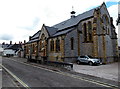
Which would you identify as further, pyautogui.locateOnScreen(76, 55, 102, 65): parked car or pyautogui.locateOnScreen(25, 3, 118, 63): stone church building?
pyautogui.locateOnScreen(25, 3, 118, 63): stone church building

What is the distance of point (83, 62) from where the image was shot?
25.1 meters

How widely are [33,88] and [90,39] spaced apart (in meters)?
23.3

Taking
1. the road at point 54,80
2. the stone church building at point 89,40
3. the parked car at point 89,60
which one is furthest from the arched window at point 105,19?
the road at point 54,80

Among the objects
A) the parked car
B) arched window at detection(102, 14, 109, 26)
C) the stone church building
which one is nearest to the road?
the parked car

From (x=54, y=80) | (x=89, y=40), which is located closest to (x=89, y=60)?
(x=89, y=40)

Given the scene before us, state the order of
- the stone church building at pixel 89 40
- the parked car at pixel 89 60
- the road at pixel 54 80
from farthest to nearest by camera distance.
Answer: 1. the stone church building at pixel 89 40
2. the parked car at pixel 89 60
3. the road at pixel 54 80

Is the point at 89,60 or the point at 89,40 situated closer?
the point at 89,60

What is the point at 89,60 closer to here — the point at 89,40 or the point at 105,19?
the point at 89,40

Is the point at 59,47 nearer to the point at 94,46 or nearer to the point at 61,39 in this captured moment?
the point at 61,39

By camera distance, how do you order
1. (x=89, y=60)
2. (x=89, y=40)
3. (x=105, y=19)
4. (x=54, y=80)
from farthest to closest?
(x=105, y=19), (x=89, y=40), (x=89, y=60), (x=54, y=80)

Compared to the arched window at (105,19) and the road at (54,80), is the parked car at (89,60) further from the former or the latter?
the arched window at (105,19)

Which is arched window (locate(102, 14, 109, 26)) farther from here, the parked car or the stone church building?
the parked car

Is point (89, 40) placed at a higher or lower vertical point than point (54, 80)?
higher

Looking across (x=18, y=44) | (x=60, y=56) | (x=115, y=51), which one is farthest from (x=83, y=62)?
(x=18, y=44)
